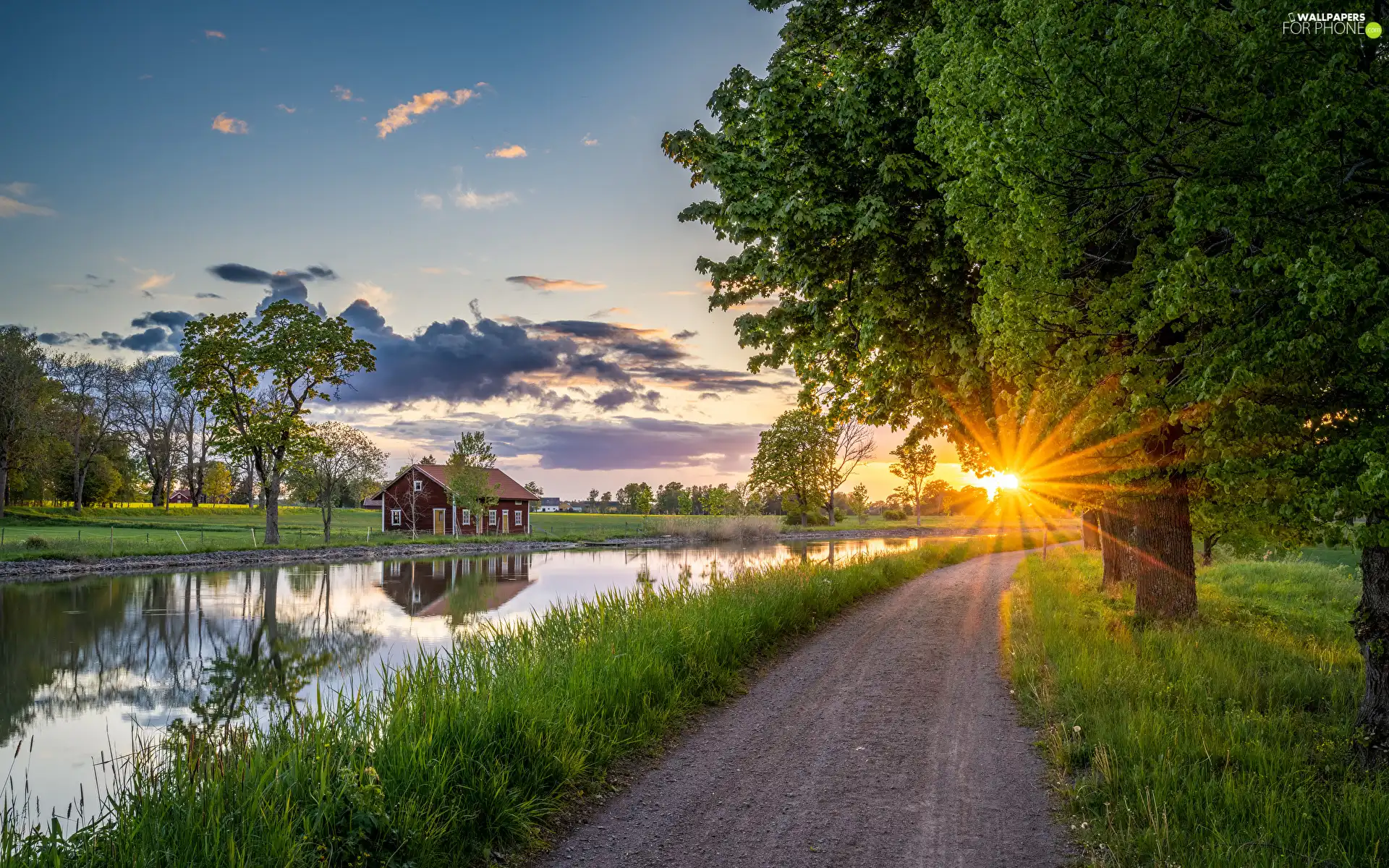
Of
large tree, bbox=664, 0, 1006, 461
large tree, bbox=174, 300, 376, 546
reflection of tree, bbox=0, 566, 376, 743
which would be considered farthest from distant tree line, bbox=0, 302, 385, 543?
large tree, bbox=664, 0, 1006, 461

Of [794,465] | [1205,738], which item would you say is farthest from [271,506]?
[794,465]

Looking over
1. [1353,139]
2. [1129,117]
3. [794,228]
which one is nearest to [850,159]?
[794,228]

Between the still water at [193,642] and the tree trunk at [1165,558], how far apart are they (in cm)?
856

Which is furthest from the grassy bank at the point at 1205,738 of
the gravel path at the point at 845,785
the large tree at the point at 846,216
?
the large tree at the point at 846,216

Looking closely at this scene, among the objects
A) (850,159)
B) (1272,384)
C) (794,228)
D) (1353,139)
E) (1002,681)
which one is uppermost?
(850,159)

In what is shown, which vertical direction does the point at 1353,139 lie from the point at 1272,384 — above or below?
above

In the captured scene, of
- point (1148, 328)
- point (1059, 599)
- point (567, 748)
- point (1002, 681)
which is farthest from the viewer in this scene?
point (1059, 599)

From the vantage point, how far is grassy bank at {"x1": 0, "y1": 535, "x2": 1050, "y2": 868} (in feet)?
13.6

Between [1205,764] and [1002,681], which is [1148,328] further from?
[1002,681]

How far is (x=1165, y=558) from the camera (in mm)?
11844

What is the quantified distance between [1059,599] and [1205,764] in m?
9.99

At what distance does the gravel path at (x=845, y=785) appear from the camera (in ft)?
16.3

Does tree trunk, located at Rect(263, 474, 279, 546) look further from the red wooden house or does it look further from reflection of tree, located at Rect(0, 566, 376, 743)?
the red wooden house

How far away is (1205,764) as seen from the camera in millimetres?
5660
